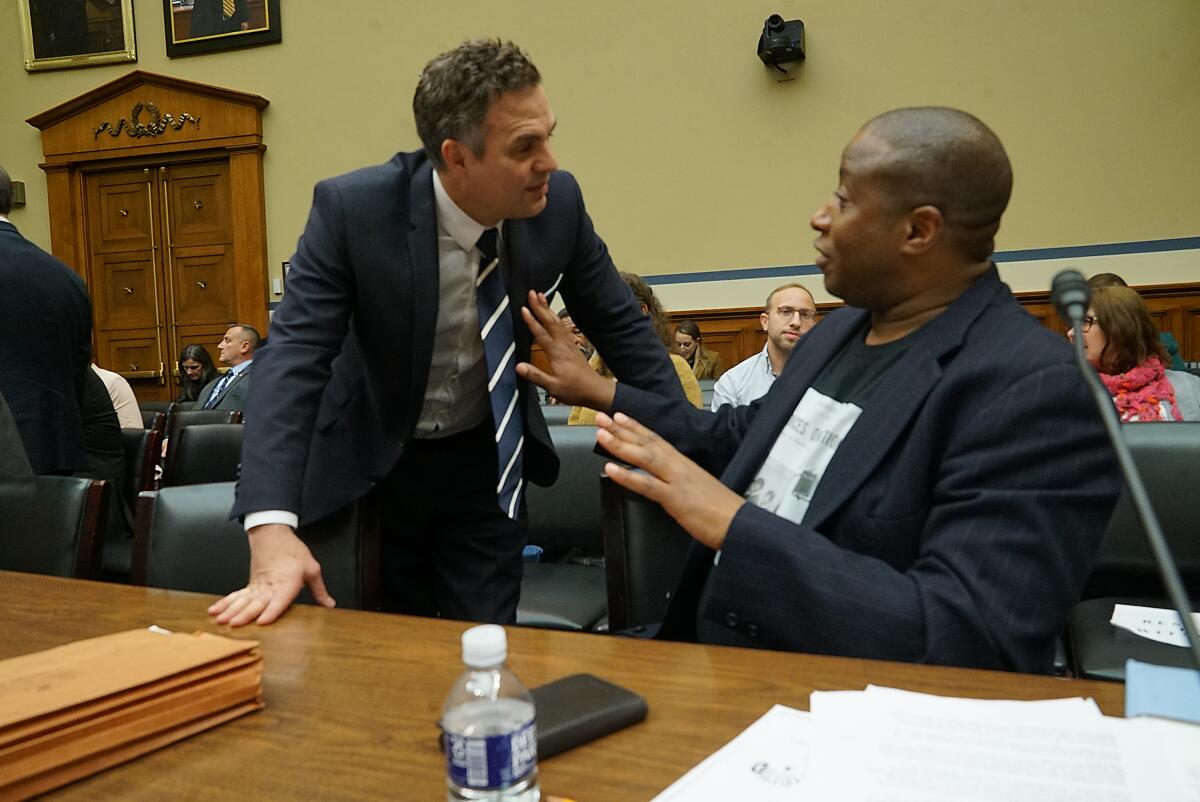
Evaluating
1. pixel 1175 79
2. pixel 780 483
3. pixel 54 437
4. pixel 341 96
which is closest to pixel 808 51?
pixel 1175 79

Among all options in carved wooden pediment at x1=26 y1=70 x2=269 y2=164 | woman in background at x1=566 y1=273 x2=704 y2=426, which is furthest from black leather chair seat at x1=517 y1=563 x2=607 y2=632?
carved wooden pediment at x1=26 y1=70 x2=269 y2=164

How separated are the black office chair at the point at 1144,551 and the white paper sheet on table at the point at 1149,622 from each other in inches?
0.7

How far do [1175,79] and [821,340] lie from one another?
627cm

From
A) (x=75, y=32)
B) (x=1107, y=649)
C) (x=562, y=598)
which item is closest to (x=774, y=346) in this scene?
(x=562, y=598)

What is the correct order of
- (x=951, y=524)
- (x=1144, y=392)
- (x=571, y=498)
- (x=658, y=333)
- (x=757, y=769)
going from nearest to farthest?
1. (x=757, y=769)
2. (x=951, y=524)
3. (x=571, y=498)
4. (x=1144, y=392)
5. (x=658, y=333)

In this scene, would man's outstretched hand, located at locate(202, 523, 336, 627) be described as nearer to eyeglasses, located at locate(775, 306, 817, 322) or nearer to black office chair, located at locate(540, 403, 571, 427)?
black office chair, located at locate(540, 403, 571, 427)

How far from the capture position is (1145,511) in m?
0.66

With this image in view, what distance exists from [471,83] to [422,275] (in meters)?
0.34

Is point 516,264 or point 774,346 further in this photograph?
point 774,346

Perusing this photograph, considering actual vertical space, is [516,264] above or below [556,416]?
above

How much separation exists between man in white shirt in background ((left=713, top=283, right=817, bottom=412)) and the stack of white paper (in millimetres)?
3217

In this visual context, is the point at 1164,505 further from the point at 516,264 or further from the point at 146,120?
the point at 146,120

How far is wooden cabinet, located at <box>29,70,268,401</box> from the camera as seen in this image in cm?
812

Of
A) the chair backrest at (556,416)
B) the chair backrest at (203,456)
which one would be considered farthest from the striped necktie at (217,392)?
the chair backrest at (556,416)
